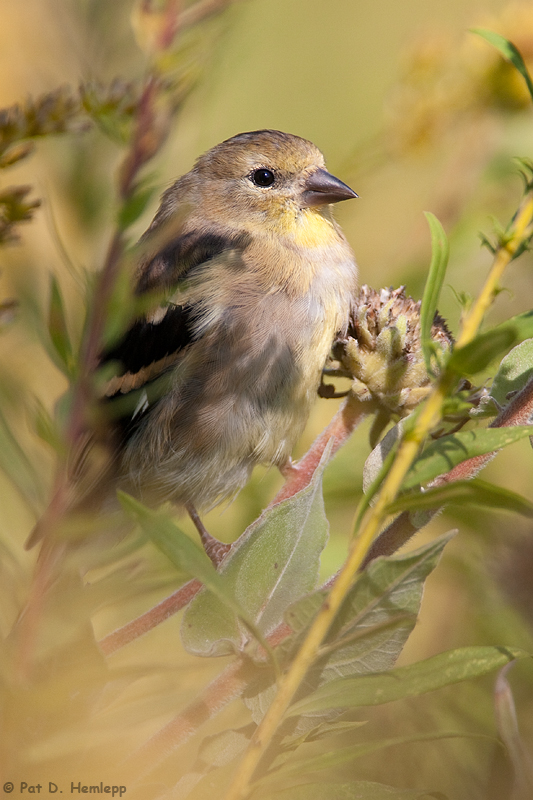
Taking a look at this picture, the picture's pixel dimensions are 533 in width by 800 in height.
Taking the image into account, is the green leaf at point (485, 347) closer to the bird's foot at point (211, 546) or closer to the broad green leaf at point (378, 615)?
the broad green leaf at point (378, 615)

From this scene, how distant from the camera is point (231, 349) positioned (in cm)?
213

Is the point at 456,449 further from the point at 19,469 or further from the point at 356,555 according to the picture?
the point at 19,469

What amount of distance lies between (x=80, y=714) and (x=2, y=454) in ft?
0.97

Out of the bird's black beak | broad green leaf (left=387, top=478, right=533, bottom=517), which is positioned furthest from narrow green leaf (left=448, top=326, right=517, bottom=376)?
the bird's black beak

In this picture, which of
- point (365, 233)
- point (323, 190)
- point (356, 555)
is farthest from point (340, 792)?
point (365, 233)

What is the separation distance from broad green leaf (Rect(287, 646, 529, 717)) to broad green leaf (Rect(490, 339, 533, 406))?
1.10 ft

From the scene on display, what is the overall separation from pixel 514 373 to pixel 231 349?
4.05ft

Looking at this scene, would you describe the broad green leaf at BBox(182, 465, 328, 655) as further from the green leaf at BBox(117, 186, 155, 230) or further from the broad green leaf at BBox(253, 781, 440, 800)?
the green leaf at BBox(117, 186, 155, 230)

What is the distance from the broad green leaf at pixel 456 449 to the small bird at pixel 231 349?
1181 millimetres

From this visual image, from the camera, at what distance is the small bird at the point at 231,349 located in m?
2.07

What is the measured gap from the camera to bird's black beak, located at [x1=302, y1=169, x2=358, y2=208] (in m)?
2.34

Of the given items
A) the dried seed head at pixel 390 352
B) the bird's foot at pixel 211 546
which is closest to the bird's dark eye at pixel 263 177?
the dried seed head at pixel 390 352

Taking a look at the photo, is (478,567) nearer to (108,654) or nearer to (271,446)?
(108,654)

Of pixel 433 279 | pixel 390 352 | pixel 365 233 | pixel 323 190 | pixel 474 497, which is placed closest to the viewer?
pixel 474 497
